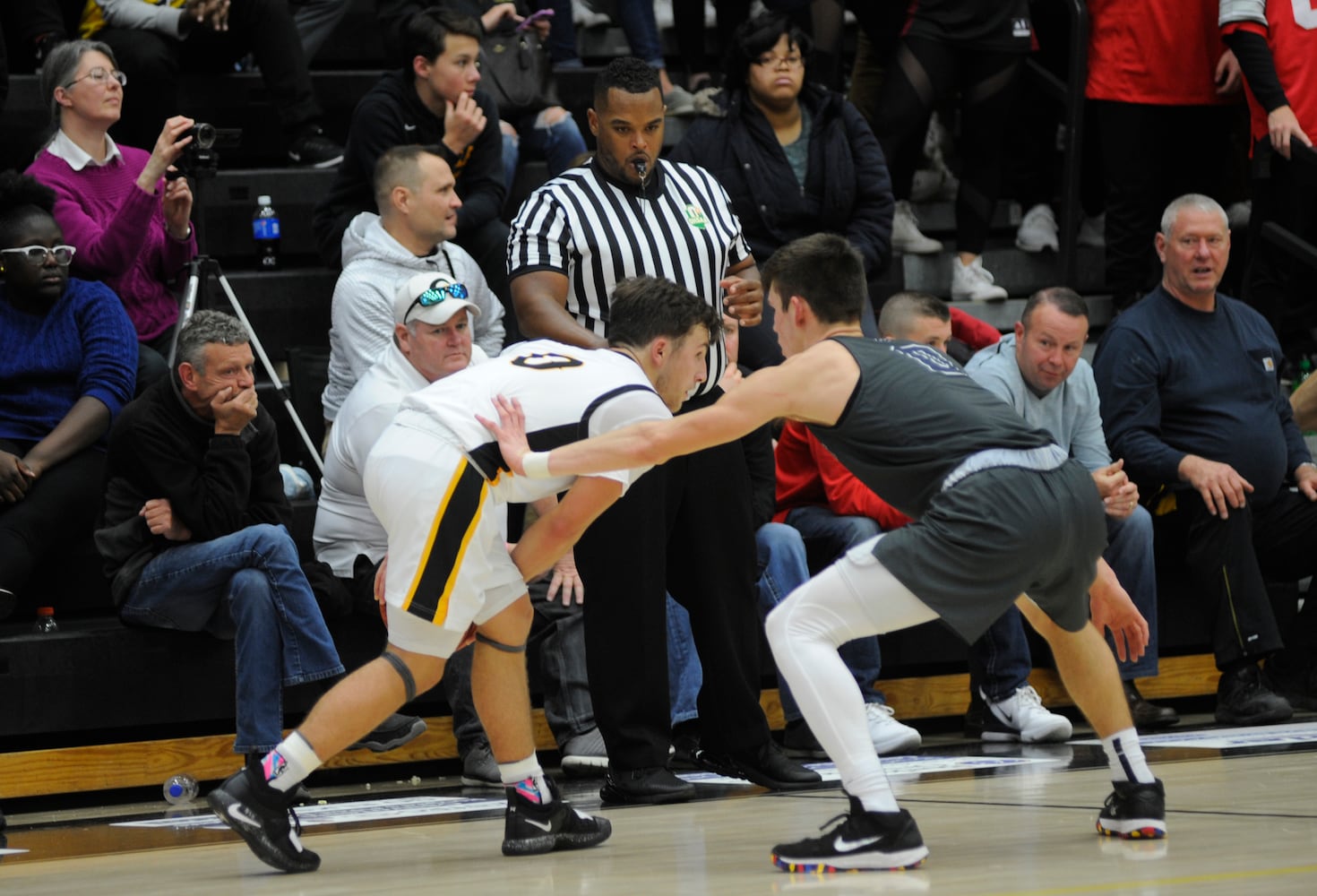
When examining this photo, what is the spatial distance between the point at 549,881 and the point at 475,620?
2.14ft

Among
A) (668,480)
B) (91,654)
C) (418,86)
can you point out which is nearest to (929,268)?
(418,86)

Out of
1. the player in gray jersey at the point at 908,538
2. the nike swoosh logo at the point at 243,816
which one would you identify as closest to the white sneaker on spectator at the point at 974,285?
the player in gray jersey at the point at 908,538

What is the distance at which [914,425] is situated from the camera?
3572 mm

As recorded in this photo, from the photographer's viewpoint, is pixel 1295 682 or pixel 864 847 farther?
pixel 1295 682

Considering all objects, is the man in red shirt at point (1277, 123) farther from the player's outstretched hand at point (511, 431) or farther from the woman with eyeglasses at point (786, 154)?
the player's outstretched hand at point (511, 431)

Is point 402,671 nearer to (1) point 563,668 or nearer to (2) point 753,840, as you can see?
(2) point 753,840

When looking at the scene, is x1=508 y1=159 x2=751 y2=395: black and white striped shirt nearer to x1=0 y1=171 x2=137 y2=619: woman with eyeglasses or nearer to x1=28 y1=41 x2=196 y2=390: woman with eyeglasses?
x1=0 y1=171 x2=137 y2=619: woman with eyeglasses

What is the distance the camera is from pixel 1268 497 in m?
6.42

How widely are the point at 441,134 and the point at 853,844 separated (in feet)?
12.5

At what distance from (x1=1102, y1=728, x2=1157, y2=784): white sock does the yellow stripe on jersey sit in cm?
136

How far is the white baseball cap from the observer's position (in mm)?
4984

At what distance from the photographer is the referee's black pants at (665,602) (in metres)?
4.44

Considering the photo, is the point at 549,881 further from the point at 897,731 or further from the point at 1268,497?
the point at 1268,497

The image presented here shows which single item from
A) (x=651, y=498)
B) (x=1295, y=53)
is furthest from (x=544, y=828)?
Answer: (x=1295, y=53)
